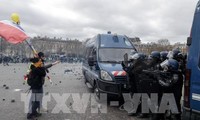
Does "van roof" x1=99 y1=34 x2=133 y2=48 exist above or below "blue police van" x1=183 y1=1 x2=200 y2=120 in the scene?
above

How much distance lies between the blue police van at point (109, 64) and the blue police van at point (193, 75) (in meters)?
3.88

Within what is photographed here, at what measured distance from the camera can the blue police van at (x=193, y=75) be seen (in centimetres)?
386

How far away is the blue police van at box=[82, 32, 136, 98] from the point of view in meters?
7.90

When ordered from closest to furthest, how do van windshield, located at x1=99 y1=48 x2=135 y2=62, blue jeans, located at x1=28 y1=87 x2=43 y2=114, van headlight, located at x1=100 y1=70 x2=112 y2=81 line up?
blue jeans, located at x1=28 y1=87 x2=43 y2=114
van headlight, located at x1=100 y1=70 x2=112 y2=81
van windshield, located at x1=99 y1=48 x2=135 y2=62

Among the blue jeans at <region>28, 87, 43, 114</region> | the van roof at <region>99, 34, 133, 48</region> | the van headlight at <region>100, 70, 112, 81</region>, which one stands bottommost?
the blue jeans at <region>28, 87, 43, 114</region>

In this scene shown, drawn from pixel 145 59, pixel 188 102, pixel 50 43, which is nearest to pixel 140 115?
pixel 145 59

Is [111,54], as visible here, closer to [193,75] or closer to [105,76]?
[105,76]

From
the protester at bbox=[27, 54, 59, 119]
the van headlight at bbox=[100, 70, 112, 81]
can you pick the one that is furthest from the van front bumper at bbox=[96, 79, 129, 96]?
the protester at bbox=[27, 54, 59, 119]

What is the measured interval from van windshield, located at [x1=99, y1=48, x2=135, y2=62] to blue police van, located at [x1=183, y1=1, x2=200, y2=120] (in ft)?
17.0

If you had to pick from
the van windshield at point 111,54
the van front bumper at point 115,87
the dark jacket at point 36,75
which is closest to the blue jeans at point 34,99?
the dark jacket at point 36,75

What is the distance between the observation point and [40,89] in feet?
22.8

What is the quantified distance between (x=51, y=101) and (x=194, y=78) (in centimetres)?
609

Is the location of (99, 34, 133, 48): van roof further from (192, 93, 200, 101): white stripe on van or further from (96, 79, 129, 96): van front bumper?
(192, 93, 200, 101): white stripe on van

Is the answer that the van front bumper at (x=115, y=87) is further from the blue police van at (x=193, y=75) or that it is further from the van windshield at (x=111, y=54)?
the blue police van at (x=193, y=75)
